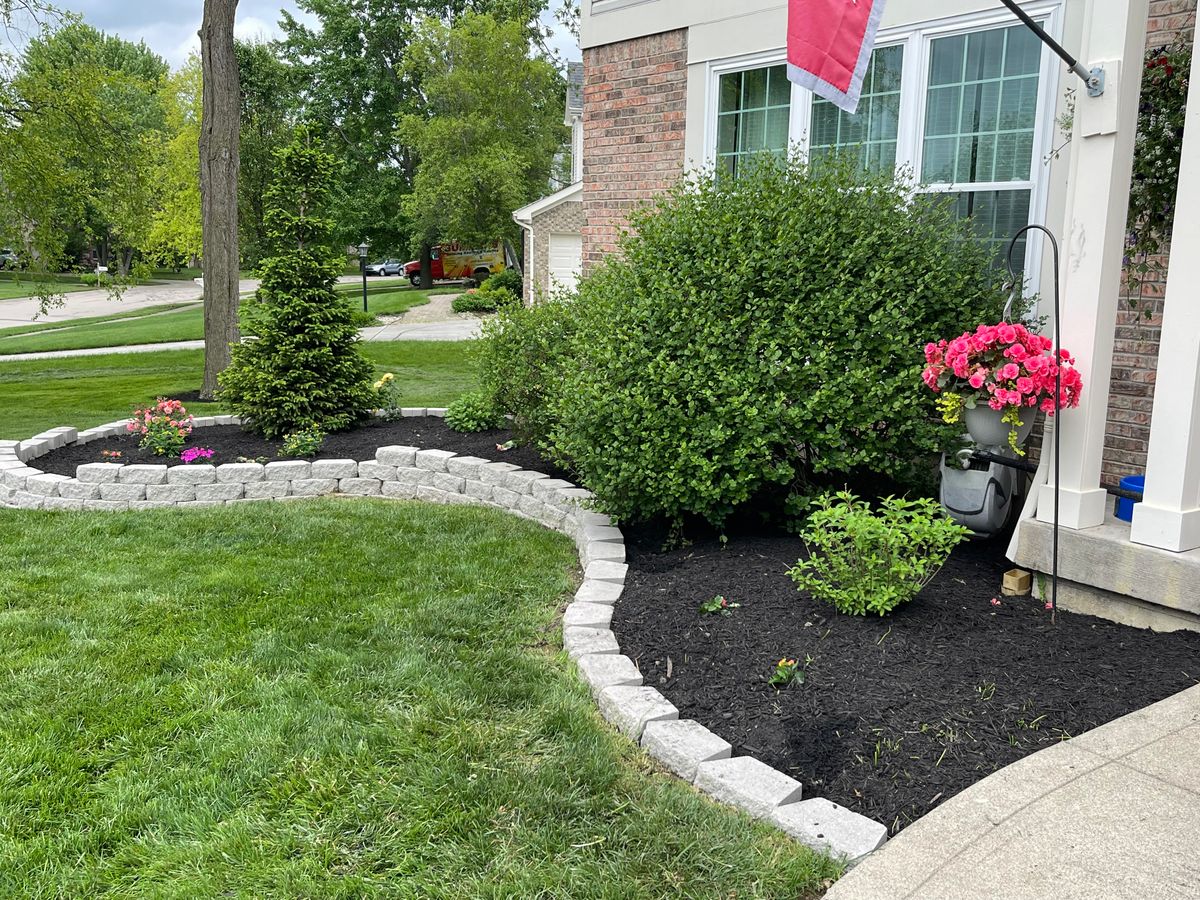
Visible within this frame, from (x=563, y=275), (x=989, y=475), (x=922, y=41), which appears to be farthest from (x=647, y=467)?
(x=563, y=275)

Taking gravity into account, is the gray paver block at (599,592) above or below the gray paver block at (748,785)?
above

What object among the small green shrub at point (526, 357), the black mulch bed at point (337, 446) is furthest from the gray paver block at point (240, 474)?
the small green shrub at point (526, 357)

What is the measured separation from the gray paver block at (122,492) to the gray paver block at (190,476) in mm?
217

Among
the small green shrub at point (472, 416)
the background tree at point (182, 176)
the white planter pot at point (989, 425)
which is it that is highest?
the background tree at point (182, 176)

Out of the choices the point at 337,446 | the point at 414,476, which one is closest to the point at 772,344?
the point at 414,476

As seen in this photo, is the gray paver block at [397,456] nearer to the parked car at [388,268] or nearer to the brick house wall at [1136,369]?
the brick house wall at [1136,369]

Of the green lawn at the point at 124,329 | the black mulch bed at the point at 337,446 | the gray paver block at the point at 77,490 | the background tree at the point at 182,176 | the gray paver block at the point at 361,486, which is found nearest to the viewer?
the gray paver block at the point at 77,490

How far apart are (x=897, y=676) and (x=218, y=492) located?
5.20 metres

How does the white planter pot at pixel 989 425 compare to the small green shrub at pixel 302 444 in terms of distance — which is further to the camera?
the small green shrub at pixel 302 444

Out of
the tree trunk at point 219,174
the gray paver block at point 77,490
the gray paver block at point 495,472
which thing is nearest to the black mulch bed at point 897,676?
the gray paver block at point 495,472

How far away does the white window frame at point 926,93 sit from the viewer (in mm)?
5316

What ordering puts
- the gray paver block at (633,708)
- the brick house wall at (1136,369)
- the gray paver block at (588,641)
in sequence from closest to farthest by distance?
the gray paver block at (633,708) → the gray paver block at (588,641) → the brick house wall at (1136,369)

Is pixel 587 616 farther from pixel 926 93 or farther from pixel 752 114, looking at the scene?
pixel 752 114

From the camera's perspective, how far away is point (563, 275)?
23.4 metres
